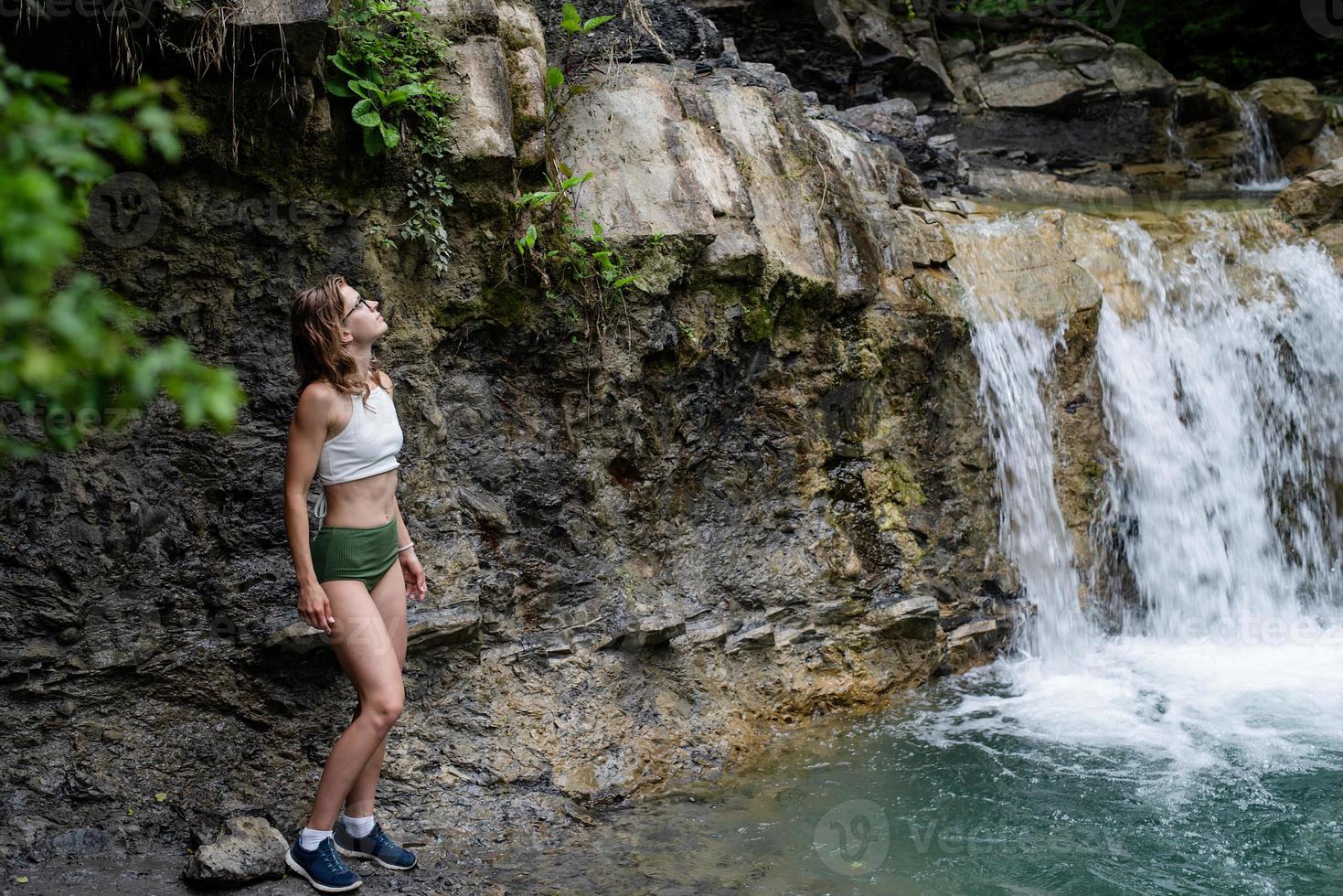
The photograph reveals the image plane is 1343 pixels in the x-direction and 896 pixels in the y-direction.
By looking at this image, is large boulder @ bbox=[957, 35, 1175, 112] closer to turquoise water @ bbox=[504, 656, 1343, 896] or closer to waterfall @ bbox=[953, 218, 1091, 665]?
waterfall @ bbox=[953, 218, 1091, 665]

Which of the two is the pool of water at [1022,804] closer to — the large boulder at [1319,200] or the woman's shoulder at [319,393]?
the woman's shoulder at [319,393]

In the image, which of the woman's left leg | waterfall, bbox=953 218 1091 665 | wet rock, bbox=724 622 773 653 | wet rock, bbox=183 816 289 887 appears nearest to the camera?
wet rock, bbox=183 816 289 887

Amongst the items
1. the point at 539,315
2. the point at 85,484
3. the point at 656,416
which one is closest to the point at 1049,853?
the point at 656,416

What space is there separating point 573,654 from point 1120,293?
528 centimetres

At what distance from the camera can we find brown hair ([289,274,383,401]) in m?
3.78

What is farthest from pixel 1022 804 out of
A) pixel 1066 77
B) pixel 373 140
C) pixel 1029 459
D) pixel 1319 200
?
pixel 1066 77

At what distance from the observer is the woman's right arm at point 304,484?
3.71 m

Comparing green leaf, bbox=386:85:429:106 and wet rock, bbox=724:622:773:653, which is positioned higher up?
green leaf, bbox=386:85:429:106

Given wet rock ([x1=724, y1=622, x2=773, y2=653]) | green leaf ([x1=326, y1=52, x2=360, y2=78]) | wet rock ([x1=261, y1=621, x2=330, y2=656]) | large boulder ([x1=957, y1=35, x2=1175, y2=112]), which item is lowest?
wet rock ([x1=724, y1=622, x2=773, y2=653])

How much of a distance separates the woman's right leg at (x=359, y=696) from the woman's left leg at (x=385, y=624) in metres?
0.14

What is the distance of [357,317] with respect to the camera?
3.92 metres

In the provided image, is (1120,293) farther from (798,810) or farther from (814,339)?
(798,810)

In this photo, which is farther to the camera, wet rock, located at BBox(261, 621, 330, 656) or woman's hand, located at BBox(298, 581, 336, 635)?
wet rock, located at BBox(261, 621, 330, 656)

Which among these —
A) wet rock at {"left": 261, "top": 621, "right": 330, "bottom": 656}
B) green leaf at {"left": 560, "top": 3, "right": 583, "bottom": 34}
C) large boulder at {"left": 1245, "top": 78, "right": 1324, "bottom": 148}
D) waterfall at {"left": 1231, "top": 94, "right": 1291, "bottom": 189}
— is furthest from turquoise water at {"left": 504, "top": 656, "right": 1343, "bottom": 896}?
large boulder at {"left": 1245, "top": 78, "right": 1324, "bottom": 148}
